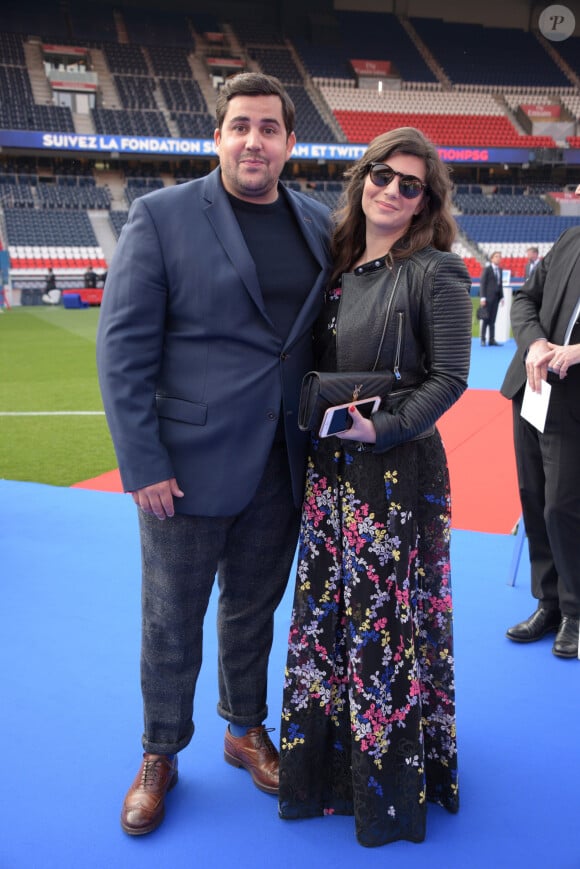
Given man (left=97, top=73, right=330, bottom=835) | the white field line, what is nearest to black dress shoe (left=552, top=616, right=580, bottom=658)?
man (left=97, top=73, right=330, bottom=835)

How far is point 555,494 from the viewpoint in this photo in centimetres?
274

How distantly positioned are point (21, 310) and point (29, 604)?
1885cm

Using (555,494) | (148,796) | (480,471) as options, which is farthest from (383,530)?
(480,471)

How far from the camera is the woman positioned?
174 centimetres

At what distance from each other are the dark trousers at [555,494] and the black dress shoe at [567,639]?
0.04 m

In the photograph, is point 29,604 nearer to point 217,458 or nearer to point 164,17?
point 217,458

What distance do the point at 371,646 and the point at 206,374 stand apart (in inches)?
30.7

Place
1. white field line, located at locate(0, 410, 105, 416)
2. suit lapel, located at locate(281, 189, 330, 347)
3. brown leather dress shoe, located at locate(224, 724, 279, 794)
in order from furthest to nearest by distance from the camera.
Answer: white field line, located at locate(0, 410, 105, 416), brown leather dress shoe, located at locate(224, 724, 279, 794), suit lapel, located at locate(281, 189, 330, 347)

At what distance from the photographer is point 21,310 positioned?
20422 millimetres

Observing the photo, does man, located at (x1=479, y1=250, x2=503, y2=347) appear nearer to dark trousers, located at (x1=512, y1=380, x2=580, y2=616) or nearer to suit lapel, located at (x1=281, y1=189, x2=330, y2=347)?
dark trousers, located at (x1=512, y1=380, x2=580, y2=616)

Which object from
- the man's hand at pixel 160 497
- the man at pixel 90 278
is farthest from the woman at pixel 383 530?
the man at pixel 90 278

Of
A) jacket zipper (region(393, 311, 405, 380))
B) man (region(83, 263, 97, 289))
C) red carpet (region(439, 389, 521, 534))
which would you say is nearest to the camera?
jacket zipper (region(393, 311, 405, 380))

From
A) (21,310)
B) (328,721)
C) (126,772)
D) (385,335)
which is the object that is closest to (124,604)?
(126,772)

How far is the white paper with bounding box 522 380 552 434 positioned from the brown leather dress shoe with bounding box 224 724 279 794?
1.37 m
